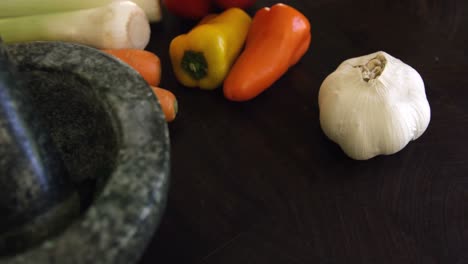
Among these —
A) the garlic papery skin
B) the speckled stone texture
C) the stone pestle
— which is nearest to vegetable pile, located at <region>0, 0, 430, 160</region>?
the garlic papery skin

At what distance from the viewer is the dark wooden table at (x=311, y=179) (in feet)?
2.20

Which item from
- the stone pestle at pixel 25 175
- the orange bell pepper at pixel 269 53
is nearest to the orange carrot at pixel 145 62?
the orange bell pepper at pixel 269 53

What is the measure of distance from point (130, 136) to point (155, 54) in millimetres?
510

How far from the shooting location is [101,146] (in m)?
0.55

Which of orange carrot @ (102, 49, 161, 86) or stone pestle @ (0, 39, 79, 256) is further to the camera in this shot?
orange carrot @ (102, 49, 161, 86)

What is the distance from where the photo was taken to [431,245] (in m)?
0.66

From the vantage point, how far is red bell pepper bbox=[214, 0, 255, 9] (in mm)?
999

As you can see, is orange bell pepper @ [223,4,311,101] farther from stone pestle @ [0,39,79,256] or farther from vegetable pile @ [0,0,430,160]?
stone pestle @ [0,39,79,256]

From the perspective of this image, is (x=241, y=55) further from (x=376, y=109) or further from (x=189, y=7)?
(x=376, y=109)

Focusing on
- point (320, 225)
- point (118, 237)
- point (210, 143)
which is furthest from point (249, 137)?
point (118, 237)

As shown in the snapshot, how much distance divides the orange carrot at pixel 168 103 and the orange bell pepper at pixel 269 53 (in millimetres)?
105

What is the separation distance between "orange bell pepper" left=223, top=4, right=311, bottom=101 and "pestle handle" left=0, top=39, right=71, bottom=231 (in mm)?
440

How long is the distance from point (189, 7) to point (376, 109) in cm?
48

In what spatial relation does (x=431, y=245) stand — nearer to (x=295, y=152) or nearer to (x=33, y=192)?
(x=295, y=152)
